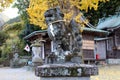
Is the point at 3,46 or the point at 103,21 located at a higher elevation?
the point at 103,21

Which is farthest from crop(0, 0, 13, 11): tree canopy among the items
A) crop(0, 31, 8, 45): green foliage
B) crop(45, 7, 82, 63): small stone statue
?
crop(0, 31, 8, 45): green foliage

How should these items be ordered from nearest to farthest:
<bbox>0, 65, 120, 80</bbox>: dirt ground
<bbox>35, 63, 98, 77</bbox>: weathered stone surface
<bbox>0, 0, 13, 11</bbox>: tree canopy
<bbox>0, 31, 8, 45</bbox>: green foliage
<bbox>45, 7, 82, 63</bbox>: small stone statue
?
<bbox>35, 63, 98, 77</bbox>: weathered stone surface
<bbox>45, 7, 82, 63</bbox>: small stone statue
<bbox>0, 65, 120, 80</bbox>: dirt ground
<bbox>0, 0, 13, 11</bbox>: tree canopy
<bbox>0, 31, 8, 45</bbox>: green foliage

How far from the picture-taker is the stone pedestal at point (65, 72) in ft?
12.0

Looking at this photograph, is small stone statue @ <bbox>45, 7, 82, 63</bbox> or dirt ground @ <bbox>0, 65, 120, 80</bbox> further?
dirt ground @ <bbox>0, 65, 120, 80</bbox>

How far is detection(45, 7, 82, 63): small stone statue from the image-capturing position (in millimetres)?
4047

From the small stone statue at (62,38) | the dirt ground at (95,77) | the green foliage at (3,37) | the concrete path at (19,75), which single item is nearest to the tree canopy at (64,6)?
the concrete path at (19,75)

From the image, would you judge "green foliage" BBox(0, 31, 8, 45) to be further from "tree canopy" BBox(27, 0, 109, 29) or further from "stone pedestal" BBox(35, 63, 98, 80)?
"stone pedestal" BBox(35, 63, 98, 80)

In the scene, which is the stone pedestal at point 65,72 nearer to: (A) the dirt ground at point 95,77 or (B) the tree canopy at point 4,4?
(A) the dirt ground at point 95,77

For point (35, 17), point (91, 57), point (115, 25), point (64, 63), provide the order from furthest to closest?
point (115, 25) < point (91, 57) < point (35, 17) < point (64, 63)

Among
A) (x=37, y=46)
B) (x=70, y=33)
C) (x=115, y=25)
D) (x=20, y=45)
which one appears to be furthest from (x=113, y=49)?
(x=70, y=33)

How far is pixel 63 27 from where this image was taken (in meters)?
4.19

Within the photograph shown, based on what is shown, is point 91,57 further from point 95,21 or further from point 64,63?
point 64,63

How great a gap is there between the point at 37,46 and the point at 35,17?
2.33 metres

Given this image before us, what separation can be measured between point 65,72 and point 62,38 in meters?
0.65
